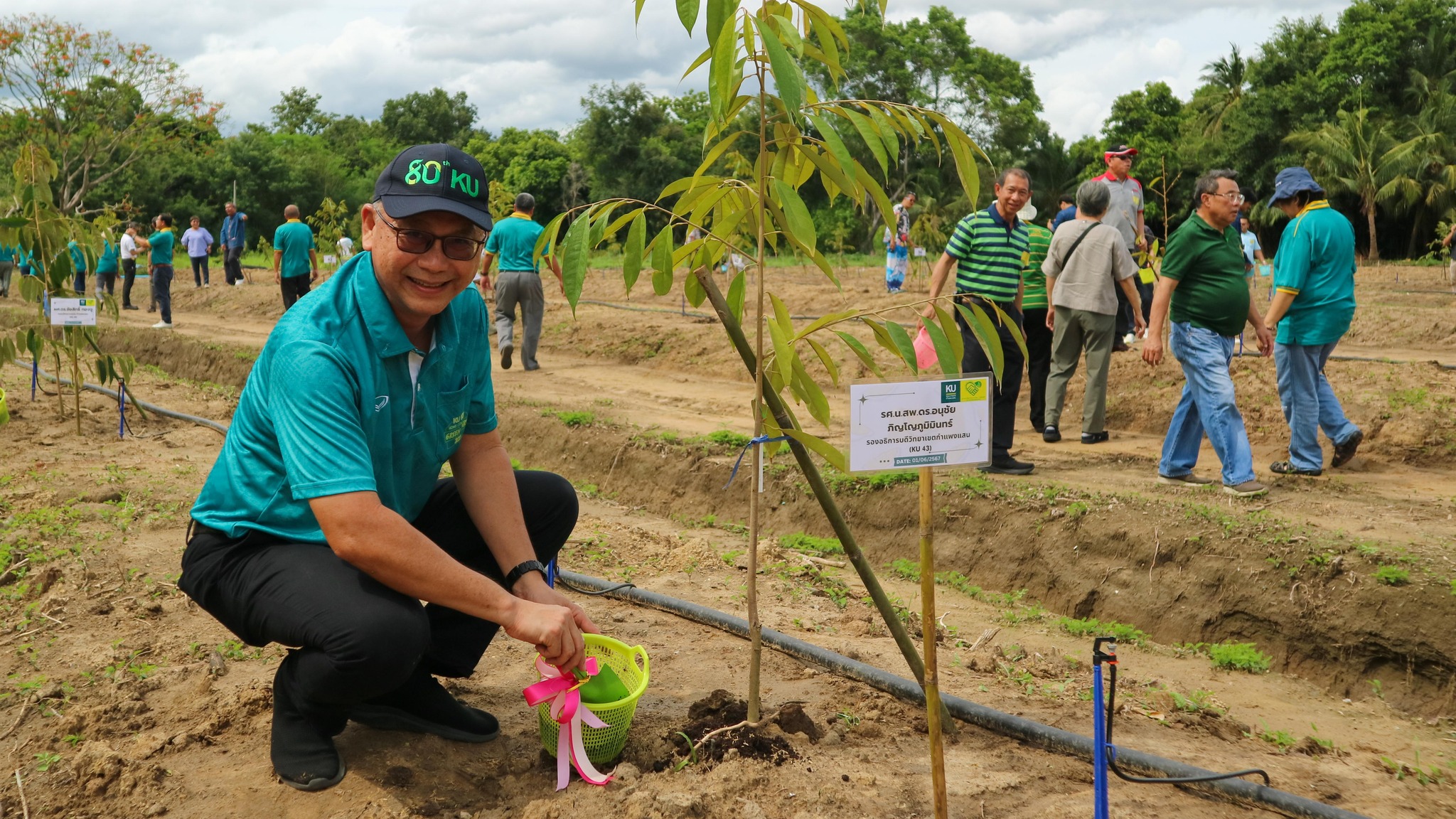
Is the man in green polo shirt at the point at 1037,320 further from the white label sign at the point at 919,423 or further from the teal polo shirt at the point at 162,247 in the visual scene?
the teal polo shirt at the point at 162,247

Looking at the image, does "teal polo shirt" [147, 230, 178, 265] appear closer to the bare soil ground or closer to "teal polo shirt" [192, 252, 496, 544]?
the bare soil ground

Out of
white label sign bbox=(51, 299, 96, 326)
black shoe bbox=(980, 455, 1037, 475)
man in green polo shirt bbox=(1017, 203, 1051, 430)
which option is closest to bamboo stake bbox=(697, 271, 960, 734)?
black shoe bbox=(980, 455, 1037, 475)

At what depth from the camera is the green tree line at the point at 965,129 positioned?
2369cm

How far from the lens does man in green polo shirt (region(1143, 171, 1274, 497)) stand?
215 inches

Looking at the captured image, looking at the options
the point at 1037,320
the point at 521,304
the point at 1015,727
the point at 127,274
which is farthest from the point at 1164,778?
the point at 127,274

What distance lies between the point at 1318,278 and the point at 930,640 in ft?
15.1

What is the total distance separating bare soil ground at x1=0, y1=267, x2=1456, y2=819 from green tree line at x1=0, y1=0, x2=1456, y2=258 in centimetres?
1069

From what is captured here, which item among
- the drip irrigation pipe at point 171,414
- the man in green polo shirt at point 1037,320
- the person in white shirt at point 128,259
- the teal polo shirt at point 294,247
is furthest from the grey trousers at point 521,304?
the person in white shirt at point 128,259

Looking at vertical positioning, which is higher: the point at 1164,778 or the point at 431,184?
the point at 431,184

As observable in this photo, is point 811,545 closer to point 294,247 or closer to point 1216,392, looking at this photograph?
point 1216,392

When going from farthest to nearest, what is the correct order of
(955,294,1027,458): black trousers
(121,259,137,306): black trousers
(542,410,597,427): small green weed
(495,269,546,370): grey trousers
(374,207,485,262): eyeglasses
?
(121,259,137,306): black trousers, (495,269,546,370): grey trousers, (542,410,597,427): small green weed, (955,294,1027,458): black trousers, (374,207,485,262): eyeglasses

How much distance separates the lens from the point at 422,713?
A: 2803 mm

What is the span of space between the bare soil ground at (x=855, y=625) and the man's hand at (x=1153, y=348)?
732mm

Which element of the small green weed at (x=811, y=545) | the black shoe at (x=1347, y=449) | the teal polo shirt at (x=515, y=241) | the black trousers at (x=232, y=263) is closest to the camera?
the small green weed at (x=811, y=545)
